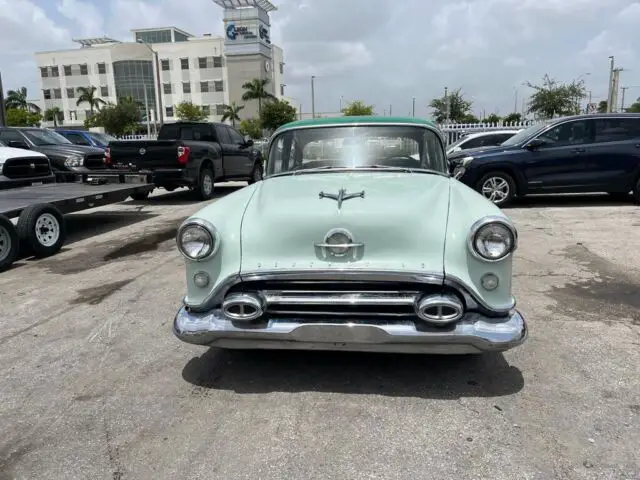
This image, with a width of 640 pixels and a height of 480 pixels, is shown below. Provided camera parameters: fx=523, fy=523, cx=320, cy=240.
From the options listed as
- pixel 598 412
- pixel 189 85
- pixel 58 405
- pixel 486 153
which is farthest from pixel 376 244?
Result: pixel 189 85

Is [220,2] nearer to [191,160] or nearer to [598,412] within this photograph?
Answer: [191,160]

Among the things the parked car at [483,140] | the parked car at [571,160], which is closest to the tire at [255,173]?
the parked car at [483,140]

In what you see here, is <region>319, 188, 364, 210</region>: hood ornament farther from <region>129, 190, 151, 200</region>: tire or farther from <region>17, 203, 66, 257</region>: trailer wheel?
<region>129, 190, 151, 200</region>: tire

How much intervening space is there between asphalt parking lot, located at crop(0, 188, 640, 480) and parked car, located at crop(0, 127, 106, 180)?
7667mm

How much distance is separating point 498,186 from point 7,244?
27.6 ft

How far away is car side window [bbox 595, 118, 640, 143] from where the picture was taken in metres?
10.1

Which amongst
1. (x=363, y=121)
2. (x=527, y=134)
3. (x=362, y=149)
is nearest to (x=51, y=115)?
(x=527, y=134)

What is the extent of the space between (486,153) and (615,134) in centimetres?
249

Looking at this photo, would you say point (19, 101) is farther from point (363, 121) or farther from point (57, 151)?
point (363, 121)

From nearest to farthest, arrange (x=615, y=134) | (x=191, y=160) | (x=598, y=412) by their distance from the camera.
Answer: (x=598, y=412) → (x=615, y=134) → (x=191, y=160)

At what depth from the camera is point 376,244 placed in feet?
10.1

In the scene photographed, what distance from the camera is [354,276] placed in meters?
2.99

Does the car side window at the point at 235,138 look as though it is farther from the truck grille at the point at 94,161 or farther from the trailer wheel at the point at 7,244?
the trailer wheel at the point at 7,244

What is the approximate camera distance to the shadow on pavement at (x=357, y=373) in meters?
3.30
